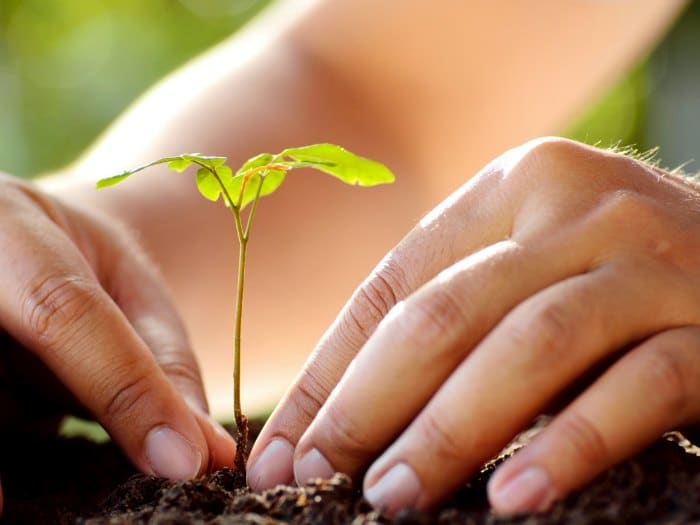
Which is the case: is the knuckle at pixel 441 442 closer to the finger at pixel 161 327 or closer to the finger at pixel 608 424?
the finger at pixel 608 424

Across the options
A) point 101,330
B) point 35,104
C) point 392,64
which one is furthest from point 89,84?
point 101,330

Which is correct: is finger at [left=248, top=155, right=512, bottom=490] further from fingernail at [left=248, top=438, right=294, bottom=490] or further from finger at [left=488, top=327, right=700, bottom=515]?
finger at [left=488, top=327, right=700, bottom=515]

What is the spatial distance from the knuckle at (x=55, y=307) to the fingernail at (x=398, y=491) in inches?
20.1

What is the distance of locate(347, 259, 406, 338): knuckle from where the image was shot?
933 mm

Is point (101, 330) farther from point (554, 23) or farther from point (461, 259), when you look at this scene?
point (554, 23)

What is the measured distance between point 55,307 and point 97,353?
88 millimetres

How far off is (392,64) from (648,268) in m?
1.87

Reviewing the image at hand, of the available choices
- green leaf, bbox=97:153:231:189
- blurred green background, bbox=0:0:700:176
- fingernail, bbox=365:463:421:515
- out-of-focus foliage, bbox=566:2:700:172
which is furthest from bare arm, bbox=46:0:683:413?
blurred green background, bbox=0:0:700:176

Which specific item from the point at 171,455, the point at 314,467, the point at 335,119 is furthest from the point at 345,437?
the point at 335,119

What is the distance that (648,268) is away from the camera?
81 cm

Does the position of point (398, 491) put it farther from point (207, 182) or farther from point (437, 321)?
point (207, 182)

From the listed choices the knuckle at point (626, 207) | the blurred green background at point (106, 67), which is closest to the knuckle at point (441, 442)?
the knuckle at point (626, 207)

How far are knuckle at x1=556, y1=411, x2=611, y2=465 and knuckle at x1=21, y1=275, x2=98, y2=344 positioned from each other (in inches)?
26.0

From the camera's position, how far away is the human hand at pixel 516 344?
0.72 metres
